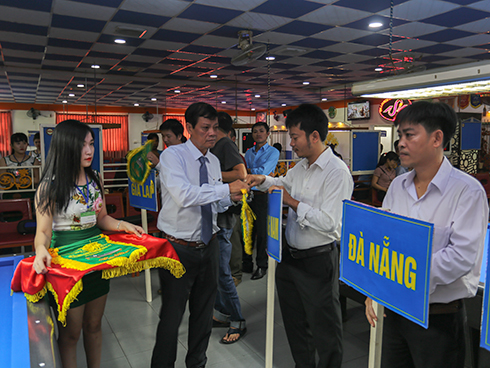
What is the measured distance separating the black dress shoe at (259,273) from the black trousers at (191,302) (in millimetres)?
2144

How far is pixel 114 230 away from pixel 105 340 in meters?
1.39

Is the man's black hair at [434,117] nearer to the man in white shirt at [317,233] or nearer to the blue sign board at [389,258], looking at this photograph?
the blue sign board at [389,258]

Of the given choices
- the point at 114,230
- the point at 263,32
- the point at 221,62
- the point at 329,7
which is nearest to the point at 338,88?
the point at 221,62

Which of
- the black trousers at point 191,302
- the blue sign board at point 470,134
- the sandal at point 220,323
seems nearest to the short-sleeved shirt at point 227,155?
the black trousers at point 191,302

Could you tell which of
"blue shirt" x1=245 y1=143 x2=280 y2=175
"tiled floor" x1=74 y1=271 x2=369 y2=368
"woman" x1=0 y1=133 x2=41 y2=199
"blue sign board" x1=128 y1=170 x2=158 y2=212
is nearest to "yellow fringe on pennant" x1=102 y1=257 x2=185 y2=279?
"tiled floor" x1=74 y1=271 x2=369 y2=368

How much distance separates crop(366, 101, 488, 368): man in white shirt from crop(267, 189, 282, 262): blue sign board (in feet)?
2.09

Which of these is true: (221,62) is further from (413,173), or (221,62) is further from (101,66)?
(413,173)

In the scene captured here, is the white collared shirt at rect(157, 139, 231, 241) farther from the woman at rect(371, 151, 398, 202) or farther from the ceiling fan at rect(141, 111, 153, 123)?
the ceiling fan at rect(141, 111, 153, 123)

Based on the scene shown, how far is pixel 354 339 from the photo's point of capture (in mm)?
3055

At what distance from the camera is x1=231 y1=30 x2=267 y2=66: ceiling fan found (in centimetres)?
538

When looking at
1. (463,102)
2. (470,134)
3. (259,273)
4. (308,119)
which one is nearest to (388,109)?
(463,102)

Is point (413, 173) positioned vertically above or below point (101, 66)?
below

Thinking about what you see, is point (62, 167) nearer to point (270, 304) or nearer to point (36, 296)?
point (36, 296)

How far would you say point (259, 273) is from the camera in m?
4.55
